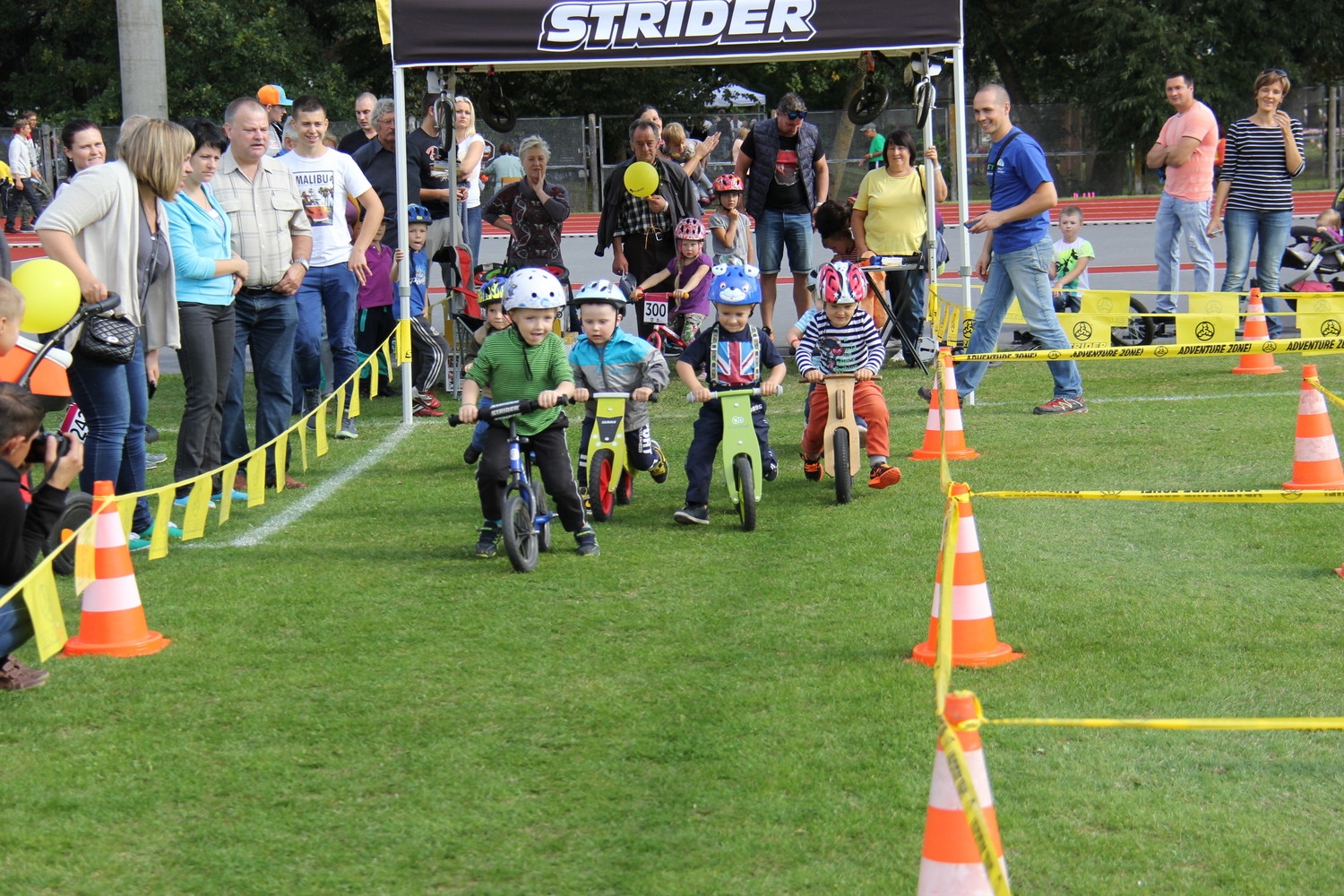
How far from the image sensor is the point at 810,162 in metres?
13.6

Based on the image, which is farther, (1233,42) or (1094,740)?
(1233,42)

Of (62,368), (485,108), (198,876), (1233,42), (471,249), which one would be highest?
(1233,42)

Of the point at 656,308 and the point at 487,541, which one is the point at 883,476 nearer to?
the point at 487,541

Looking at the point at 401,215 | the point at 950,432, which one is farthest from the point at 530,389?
the point at 401,215

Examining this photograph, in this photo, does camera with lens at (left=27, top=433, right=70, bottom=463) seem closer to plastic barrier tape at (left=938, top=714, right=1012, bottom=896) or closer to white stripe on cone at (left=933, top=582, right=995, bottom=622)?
white stripe on cone at (left=933, top=582, right=995, bottom=622)

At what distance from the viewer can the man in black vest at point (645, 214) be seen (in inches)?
504

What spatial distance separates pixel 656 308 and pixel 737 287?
4.04 m

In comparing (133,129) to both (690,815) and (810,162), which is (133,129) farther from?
(810,162)

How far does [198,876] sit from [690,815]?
4.49 feet

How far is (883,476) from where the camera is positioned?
8789mm

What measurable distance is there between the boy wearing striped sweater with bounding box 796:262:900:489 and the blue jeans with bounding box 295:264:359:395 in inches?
128

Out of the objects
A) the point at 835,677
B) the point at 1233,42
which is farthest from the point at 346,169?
the point at 1233,42

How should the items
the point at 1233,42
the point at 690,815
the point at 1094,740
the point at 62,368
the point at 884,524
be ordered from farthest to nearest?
the point at 1233,42
the point at 884,524
the point at 62,368
the point at 1094,740
the point at 690,815

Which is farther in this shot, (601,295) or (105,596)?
(601,295)
